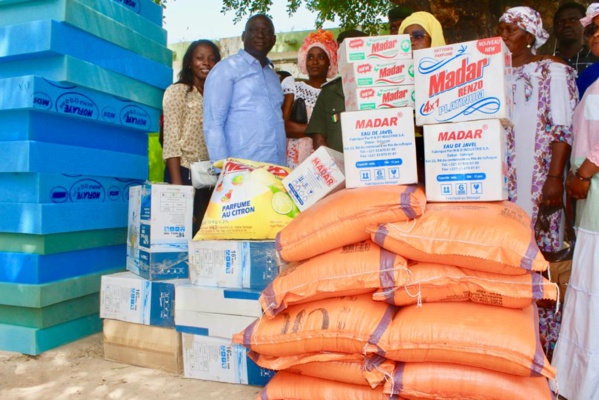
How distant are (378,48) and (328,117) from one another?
4.07ft

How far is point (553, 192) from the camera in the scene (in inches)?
109

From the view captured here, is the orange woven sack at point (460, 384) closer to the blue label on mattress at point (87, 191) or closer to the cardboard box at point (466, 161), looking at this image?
the cardboard box at point (466, 161)

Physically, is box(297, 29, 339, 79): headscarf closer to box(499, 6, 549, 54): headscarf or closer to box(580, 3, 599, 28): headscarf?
box(499, 6, 549, 54): headscarf

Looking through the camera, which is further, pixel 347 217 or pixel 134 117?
pixel 134 117

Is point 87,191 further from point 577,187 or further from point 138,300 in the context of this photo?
point 577,187

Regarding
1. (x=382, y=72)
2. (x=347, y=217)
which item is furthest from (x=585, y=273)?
(x=382, y=72)

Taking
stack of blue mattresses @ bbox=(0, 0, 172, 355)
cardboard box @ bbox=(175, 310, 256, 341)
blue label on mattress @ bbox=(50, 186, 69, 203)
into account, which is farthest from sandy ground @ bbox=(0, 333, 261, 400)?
blue label on mattress @ bbox=(50, 186, 69, 203)

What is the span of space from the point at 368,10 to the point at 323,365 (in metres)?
5.27

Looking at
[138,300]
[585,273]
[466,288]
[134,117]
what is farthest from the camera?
[134,117]

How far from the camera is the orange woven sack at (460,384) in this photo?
6.13ft

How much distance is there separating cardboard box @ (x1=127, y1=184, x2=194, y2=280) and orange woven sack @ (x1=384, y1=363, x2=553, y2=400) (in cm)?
155

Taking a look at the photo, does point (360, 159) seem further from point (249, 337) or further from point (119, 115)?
point (119, 115)

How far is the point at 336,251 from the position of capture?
2.19m

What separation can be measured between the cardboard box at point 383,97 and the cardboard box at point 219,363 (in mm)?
1341
